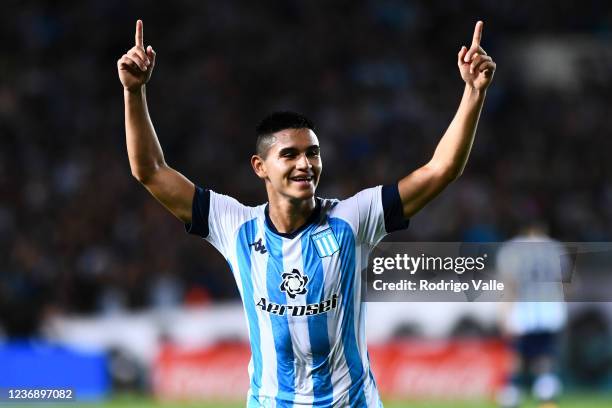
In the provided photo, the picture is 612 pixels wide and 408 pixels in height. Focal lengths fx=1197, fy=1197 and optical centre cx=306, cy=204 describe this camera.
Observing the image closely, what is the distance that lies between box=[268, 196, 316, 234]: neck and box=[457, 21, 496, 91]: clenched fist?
878 millimetres

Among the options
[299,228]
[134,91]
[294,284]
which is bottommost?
[294,284]

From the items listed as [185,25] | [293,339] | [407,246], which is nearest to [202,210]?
[293,339]

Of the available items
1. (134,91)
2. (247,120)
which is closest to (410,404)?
(247,120)

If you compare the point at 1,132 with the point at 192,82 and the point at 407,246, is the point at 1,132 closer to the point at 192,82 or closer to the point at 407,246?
the point at 192,82

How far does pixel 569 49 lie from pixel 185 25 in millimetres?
6307

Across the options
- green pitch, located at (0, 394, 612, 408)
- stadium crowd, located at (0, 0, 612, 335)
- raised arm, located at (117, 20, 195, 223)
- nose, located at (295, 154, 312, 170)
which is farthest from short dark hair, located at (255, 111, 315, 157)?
stadium crowd, located at (0, 0, 612, 335)

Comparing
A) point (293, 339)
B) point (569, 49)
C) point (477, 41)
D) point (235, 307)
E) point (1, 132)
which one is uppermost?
point (569, 49)

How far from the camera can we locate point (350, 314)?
524 cm

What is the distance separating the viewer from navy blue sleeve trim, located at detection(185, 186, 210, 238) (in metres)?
5.46

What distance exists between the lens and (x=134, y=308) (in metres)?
15.4

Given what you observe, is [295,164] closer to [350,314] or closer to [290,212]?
[290,212]

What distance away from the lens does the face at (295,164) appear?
17.1 feet

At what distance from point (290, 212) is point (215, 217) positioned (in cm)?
37

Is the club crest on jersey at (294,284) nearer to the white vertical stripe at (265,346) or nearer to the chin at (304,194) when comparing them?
the white vertical stripe at (265,346)
